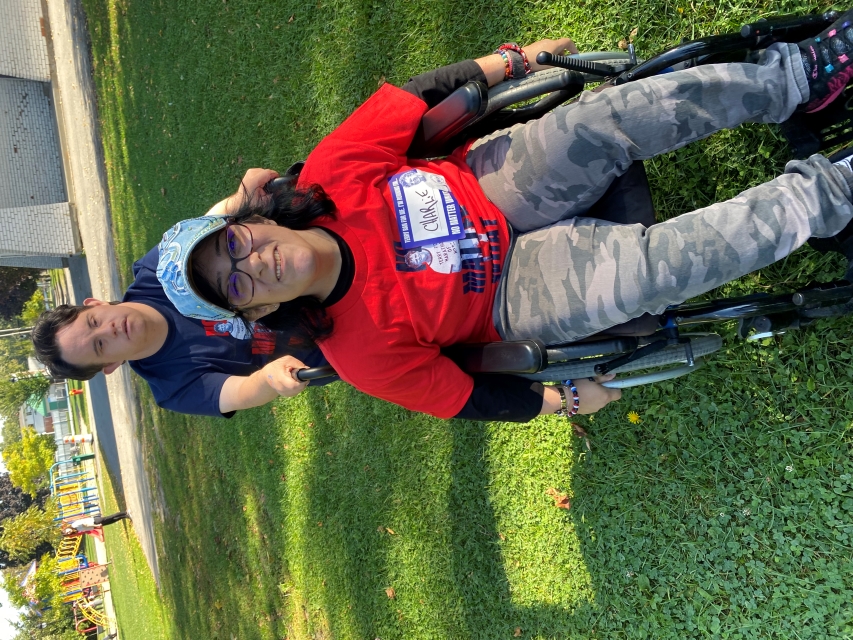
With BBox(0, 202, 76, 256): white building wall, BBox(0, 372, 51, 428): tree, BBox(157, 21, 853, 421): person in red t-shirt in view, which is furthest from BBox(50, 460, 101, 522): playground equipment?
BBox(157, 21, 853, 421): person in red t-shirt

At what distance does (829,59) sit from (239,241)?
6.57 ft

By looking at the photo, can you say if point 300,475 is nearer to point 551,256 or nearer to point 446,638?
point 446,638

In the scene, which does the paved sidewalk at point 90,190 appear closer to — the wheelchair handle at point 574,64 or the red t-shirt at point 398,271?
the red t-shirt at point 398,271

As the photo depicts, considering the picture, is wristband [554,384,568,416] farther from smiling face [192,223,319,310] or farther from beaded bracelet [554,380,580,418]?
smiling face [192,223,319,310]

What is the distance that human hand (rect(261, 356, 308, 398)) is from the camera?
241cm

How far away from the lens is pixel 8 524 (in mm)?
14578

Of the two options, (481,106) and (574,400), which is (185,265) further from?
(574,400)

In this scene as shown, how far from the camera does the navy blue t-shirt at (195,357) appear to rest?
2.84m

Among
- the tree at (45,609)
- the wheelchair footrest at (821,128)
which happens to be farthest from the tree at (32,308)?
the wheelchair footrest at (821,128)

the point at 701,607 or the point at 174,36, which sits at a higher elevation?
the point at 174,36

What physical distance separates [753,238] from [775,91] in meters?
0.54

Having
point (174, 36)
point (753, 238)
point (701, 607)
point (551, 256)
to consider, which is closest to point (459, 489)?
point (701, 607)

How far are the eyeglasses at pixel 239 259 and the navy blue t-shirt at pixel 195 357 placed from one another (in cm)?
91

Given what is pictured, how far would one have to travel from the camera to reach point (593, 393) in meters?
2.42
